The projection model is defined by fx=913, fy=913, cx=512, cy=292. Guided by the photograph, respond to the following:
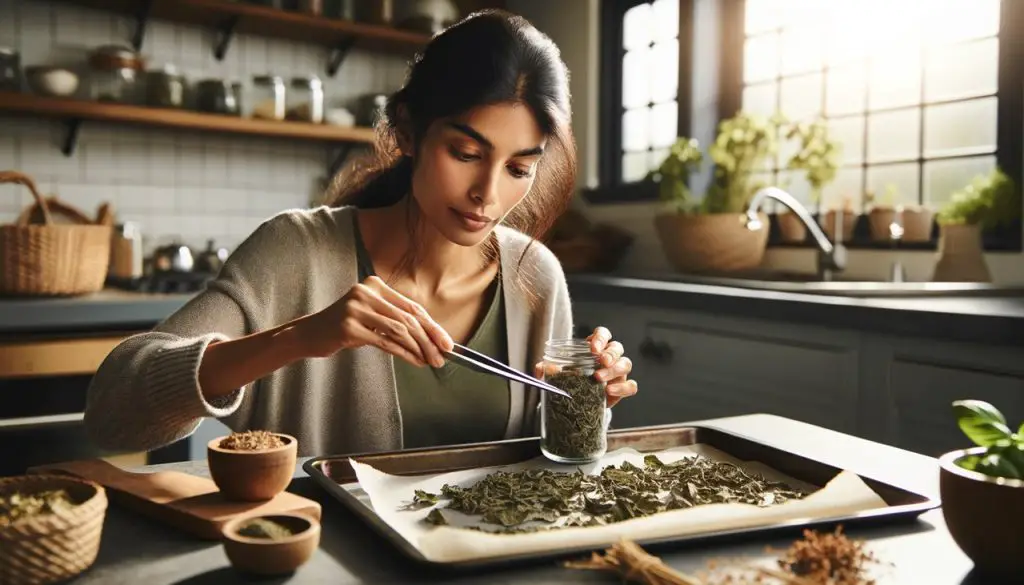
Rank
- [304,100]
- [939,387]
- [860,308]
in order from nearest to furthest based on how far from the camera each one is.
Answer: [939,387] < [860,308] < [304,100]

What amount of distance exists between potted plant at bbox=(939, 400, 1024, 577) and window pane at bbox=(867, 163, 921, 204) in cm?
232

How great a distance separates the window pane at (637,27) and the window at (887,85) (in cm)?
44

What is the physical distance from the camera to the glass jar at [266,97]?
3.54 metres

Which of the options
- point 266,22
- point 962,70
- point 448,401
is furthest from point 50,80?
point 962,70

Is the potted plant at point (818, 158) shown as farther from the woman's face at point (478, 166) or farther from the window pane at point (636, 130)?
the woman's face at point (478, 166)

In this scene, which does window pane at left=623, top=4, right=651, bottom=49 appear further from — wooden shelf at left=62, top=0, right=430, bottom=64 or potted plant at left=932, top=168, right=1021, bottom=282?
potted plant at left=932, top=168, right=1021, bottom=282

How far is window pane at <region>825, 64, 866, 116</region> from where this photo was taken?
3.15 metres

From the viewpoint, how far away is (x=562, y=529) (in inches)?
35.2

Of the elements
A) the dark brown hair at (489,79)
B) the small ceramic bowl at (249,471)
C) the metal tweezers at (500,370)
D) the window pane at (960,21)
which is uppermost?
the window pane at (960,21)

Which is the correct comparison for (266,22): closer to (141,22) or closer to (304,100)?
(304,100)

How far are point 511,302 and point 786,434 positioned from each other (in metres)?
0.58

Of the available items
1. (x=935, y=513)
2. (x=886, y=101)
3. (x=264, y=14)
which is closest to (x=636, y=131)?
(x=886, y=101)

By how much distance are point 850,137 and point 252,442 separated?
2728 millimetres

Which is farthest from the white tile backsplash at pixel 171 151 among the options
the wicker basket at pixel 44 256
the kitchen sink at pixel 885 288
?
the kitchen sink at pixel 885 288
